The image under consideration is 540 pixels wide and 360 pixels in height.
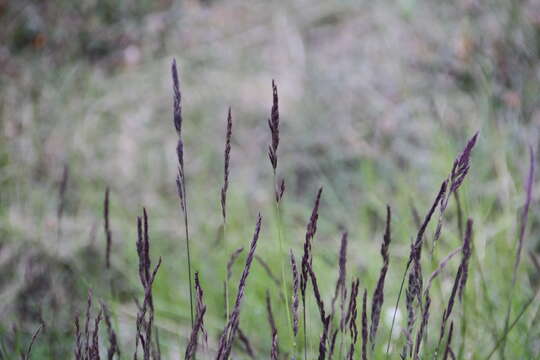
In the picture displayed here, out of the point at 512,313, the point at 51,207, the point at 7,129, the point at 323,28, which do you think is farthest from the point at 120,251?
the point at 323,28

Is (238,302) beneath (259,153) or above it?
beneath

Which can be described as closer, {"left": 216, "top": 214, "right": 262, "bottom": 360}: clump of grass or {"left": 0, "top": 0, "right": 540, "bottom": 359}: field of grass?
{"left": 216, "top": 214, "right": 262, "bottom": 360}: clump of grass

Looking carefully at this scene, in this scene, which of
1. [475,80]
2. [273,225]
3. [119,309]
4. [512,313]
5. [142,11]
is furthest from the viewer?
[142,11]

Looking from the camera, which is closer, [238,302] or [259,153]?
[238,302]

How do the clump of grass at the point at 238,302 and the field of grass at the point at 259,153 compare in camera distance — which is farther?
the field of grass at the point at 259,153

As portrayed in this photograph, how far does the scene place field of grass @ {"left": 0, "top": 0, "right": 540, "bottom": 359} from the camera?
1813 millimetres

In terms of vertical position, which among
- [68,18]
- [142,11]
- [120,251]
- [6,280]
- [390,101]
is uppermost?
[142,11]

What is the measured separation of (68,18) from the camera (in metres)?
3.36

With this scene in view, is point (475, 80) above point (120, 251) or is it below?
above

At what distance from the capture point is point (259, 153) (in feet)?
9.75

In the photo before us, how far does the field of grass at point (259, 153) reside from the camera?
1813mm

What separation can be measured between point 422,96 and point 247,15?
1531mm

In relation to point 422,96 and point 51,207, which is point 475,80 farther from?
point 51,207

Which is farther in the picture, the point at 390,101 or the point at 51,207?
the point at 390,101
